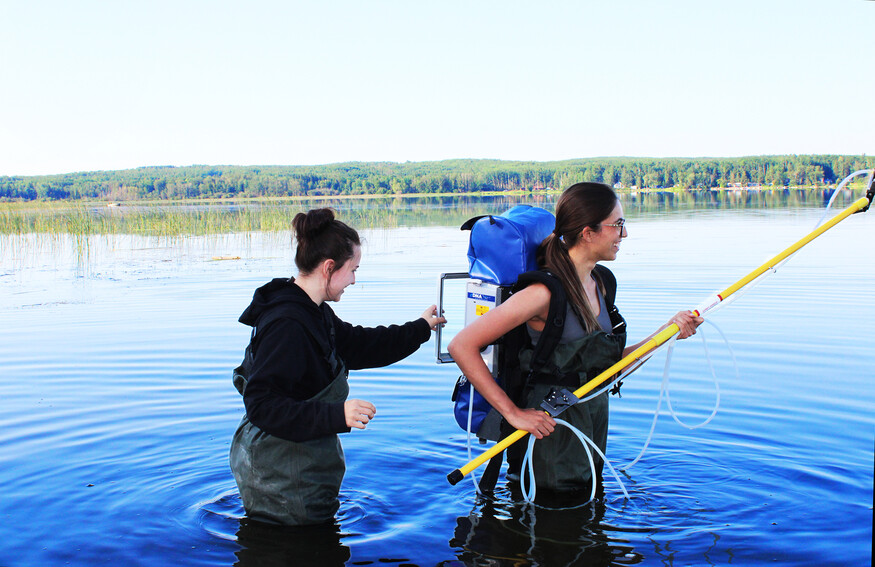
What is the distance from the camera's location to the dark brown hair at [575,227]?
3730 millimetres

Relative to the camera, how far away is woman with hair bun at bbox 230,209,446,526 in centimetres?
346

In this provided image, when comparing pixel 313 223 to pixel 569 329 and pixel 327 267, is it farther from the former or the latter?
pixel 569 329

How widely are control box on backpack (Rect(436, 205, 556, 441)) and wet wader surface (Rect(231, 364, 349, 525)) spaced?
27.4 inches

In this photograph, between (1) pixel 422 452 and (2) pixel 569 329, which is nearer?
(2) pixel 569 329

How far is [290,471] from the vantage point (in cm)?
368

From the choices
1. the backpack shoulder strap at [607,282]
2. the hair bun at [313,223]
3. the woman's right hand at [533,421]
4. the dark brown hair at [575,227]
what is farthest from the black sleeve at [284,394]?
the backpack shoulder strap at [607,282]

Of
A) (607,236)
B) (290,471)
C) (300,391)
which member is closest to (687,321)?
(607,236)

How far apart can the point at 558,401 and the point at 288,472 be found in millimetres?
1227

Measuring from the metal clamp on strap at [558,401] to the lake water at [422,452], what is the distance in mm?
781

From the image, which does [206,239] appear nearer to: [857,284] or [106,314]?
[106,314]

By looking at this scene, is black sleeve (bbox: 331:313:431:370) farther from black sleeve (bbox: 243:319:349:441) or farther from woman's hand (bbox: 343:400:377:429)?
woman's hand (bbox: 343:400:377:429)

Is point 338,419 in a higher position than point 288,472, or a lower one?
higher

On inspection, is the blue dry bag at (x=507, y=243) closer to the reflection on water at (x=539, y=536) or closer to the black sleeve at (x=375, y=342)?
the black sleeve at (x=375, y=342)

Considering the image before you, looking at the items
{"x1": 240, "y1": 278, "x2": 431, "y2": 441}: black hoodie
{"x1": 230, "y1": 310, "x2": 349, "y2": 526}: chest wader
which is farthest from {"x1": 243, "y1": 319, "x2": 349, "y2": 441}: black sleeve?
{"x1": 230, "y1": 310, "x2": 349, "y2": 526}: chest wader
